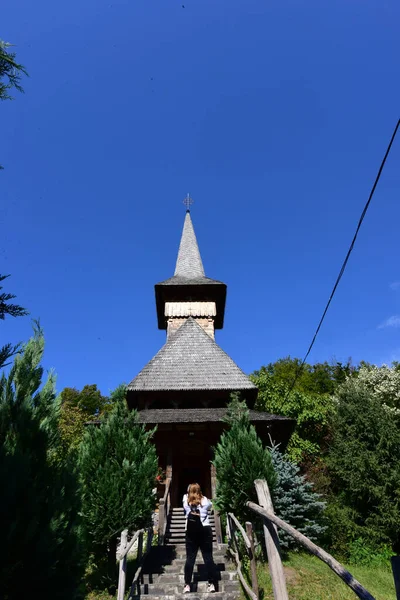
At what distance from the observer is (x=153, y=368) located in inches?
606

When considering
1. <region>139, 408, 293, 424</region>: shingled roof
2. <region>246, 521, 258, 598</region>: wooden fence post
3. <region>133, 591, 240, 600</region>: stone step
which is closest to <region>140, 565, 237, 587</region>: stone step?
<region>133, 591, 240, 600</region>: stone step

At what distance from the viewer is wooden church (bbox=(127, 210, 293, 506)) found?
38.4 feet

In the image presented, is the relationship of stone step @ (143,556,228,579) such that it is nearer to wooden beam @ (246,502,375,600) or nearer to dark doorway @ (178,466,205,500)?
wooden beam @ (246,502,375,600)

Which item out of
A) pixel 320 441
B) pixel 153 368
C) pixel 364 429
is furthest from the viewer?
pixel 320 441

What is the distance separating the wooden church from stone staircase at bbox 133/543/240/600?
8.54 feet

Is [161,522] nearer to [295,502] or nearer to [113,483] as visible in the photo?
[113,483]

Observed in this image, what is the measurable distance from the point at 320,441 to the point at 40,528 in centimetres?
2424

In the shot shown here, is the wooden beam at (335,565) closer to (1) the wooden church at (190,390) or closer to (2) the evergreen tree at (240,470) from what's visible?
(2) the evergreen tree at (240,470)

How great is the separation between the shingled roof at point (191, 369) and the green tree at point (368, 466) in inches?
176

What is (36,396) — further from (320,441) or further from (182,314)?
(320,441)

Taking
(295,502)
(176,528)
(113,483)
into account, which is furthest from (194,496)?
(295,502)

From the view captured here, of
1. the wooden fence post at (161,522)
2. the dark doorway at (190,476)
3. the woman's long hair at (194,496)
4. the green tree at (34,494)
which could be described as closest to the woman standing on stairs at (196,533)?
the woman's long hair at (194,496)

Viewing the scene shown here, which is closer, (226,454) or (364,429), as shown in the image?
(226,454)

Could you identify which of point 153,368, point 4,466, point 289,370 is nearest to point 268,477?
point 4,466
